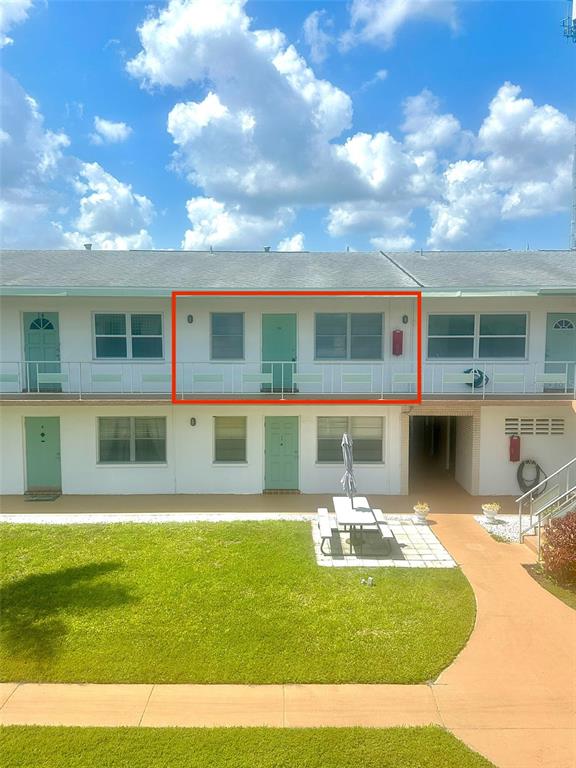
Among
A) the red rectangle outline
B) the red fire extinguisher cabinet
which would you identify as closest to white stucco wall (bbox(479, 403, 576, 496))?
the red fire extinguisher cabinet

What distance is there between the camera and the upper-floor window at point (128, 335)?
14.8 m

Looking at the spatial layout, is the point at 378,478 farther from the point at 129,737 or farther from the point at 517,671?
the point at 129,737

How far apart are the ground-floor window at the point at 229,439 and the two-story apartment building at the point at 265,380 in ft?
0.10

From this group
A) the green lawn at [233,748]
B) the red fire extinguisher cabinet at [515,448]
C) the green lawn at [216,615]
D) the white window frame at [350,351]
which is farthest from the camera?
the white window frame at [350,351]

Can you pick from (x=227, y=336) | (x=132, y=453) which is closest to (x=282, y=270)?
(x=227, y=336)

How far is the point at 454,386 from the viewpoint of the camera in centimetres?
1468

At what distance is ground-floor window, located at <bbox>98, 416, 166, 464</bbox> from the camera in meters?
14.8

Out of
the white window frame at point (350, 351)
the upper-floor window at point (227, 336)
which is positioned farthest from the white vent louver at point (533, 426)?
the upper-floor window at point (227, 336)

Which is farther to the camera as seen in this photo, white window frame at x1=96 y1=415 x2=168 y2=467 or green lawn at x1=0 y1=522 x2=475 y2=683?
white window frame at x1=96 y1=415 x2=168 y2=467

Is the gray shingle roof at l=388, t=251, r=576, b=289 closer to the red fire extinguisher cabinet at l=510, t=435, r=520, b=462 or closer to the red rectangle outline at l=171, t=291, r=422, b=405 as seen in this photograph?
the red rectangle outline at l=171, t=291, r=422, b=405

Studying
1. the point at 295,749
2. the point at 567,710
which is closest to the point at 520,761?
the point at 567,710

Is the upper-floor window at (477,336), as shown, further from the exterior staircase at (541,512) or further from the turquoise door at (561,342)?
the exterior staircase at (541,512)

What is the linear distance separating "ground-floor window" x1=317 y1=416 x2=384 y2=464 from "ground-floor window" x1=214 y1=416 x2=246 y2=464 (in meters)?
2.25

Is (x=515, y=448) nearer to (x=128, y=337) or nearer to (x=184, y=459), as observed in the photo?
(x=184, y=459)
